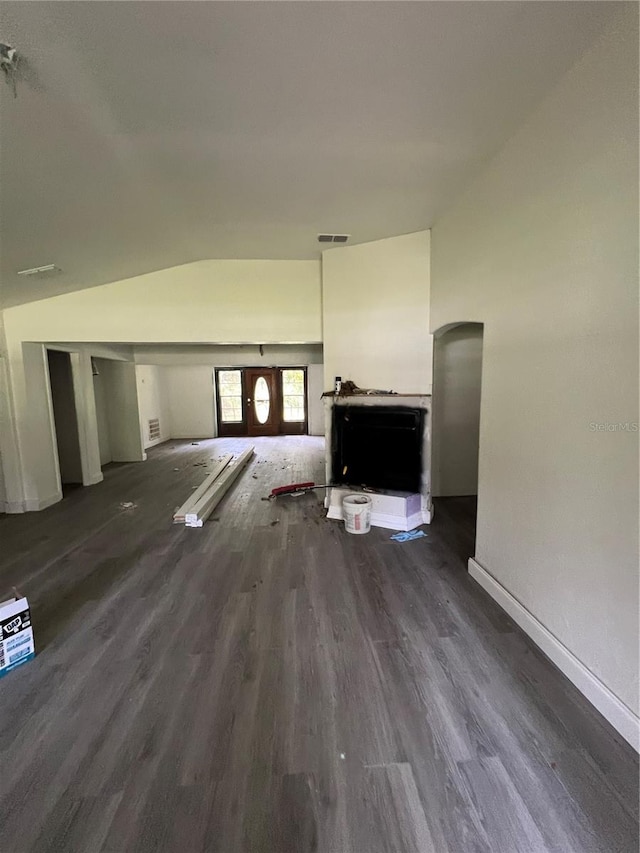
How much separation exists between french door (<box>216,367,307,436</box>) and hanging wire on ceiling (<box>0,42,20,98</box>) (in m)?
8.34

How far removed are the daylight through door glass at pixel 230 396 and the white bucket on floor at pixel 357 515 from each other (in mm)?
7066

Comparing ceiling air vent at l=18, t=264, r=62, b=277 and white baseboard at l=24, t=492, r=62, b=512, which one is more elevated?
ceiling air vent at l=18, t=264, r=62, b=277

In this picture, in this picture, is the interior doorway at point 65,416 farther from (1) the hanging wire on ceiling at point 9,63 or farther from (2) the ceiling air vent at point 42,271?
(1) the hanging wire on ceiling at point 9,63

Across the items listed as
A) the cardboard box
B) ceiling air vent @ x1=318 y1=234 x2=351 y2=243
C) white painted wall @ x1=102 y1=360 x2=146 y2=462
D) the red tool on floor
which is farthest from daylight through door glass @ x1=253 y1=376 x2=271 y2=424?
the cardboard box

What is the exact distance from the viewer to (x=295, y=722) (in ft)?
4.88

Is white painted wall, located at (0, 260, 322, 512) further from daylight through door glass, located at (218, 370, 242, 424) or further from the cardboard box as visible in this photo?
daylight through door glass, located at (218, 370, 242, 424)

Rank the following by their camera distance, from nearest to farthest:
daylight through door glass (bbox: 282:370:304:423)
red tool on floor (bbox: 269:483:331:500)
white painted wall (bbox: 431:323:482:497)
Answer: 1. white painted wall (bbox: 431:323:482:497)
2. red tool on floor (bbox: 269:483:331:500)
3. daylight through door glass (bbox: 282:370:304:423)

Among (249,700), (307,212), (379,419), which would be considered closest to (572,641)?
(249,700)

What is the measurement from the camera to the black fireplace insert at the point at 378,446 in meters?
3.53

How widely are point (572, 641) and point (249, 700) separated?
1.56 m

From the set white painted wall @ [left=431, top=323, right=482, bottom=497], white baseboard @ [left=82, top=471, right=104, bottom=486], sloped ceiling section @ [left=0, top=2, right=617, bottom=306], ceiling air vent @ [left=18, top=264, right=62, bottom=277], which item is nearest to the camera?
sloped ceiling section @ [left=0, top=2, right=617, bottom=306]

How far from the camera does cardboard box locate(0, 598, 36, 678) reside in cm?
177
